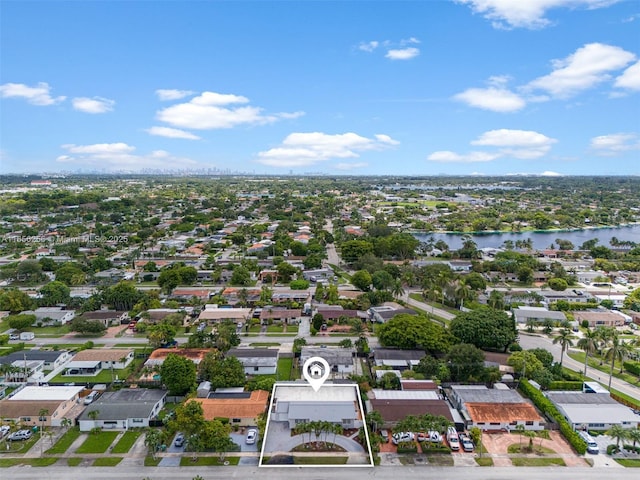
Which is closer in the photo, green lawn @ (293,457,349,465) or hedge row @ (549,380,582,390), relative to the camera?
green lawn @ (293,457,349,465)

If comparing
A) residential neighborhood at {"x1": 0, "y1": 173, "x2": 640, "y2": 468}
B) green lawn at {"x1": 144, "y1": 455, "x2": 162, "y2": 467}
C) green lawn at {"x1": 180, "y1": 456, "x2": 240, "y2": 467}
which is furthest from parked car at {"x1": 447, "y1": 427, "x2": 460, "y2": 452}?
green lawn at {"x1": 144, "y1": 455, "x2": 162, "y2": 467}

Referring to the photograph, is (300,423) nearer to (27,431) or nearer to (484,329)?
(27,431)

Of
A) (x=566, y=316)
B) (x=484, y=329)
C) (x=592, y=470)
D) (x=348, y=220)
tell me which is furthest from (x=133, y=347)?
(x=348, y=220)

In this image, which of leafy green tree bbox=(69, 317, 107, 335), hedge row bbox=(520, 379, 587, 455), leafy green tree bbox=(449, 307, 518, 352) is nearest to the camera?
hedge row bbox=(520, 379, 587, 455)

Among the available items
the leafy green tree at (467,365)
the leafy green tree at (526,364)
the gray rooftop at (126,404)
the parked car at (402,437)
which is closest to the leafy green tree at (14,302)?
the gray rooftop at (126,404)

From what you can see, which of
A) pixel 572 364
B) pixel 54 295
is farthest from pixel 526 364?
pixel 54 295

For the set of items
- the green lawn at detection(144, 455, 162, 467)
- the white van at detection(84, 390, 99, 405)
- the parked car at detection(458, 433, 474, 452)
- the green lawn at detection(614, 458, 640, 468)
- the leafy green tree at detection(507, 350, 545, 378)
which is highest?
the leafy green tree at detection(507, 350, 545, 378)

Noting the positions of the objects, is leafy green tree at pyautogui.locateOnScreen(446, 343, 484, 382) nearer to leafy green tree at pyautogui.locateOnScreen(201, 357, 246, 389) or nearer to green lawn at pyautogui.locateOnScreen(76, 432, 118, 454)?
leafy green tree at pyautogui.locateOnScreen(201, 357, 246, 389)
